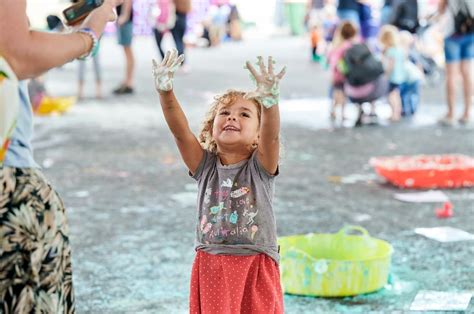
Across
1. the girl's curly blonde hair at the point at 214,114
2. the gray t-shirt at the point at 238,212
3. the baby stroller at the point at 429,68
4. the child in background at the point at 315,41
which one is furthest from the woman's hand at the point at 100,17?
the child in background at the point at 315,41

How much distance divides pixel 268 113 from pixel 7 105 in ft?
3.28

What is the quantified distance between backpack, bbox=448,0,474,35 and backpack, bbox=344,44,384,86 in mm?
1003

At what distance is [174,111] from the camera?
347 cm

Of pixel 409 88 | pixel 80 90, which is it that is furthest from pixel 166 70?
pixel 80 90

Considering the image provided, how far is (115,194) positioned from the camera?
7090 mm

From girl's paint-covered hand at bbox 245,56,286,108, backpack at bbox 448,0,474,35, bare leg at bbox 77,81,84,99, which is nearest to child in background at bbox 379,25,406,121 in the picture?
backpack at bbox 448,0,474,35

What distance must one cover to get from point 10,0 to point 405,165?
5217 millimetres

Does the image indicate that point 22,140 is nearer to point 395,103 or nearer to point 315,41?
point 395,103

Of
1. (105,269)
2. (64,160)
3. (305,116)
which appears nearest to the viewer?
(105,269)

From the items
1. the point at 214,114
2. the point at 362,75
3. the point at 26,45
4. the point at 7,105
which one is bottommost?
the point at 362,75

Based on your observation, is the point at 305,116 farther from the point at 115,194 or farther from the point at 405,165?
the point at 115,194

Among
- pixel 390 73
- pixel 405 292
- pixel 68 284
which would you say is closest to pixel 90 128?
pixel 390 73

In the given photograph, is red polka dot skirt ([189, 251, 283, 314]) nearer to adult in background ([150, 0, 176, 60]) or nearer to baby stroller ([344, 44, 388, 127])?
baby stroller ([344, 44, 388, 127])

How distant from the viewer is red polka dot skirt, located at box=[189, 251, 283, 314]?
11.3 ft
